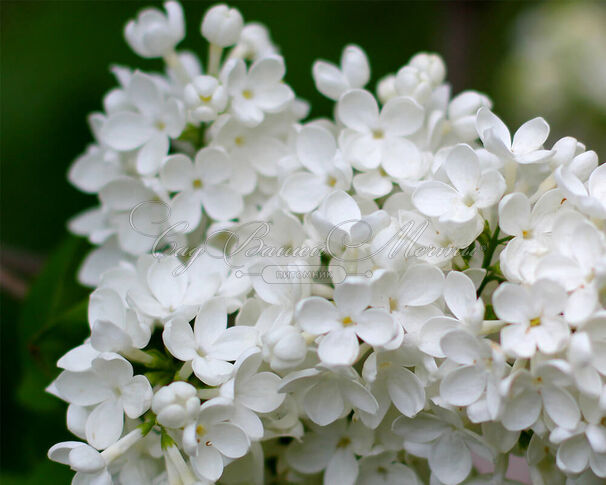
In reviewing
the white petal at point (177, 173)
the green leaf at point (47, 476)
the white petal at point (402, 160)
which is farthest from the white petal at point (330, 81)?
the green leaf at point (47, 476)

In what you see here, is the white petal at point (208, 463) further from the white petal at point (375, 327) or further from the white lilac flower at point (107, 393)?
the white petal at point (375, 327)

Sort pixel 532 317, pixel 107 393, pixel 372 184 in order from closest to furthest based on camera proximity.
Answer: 1. pixel 532 317
2. pixel 107 393
3. pixel 372 184

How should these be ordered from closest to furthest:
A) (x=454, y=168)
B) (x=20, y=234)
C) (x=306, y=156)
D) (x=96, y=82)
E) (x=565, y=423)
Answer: (x=565, y=423), (x=454, y=168), (x=306, y=156), (x=20, y=234), (x=96, y=82)

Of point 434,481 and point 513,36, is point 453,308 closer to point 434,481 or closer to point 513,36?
point 434,481

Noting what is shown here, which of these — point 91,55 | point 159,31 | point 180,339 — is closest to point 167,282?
point 180,339

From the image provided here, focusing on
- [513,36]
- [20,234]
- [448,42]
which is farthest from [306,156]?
[513,36]

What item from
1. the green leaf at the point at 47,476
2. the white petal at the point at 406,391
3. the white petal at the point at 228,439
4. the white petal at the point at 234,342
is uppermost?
the white petal at the point at 234,342

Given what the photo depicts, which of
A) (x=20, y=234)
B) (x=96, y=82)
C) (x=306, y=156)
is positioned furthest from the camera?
(x=96, y=82)

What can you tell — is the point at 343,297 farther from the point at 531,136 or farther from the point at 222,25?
the point at 222,25
